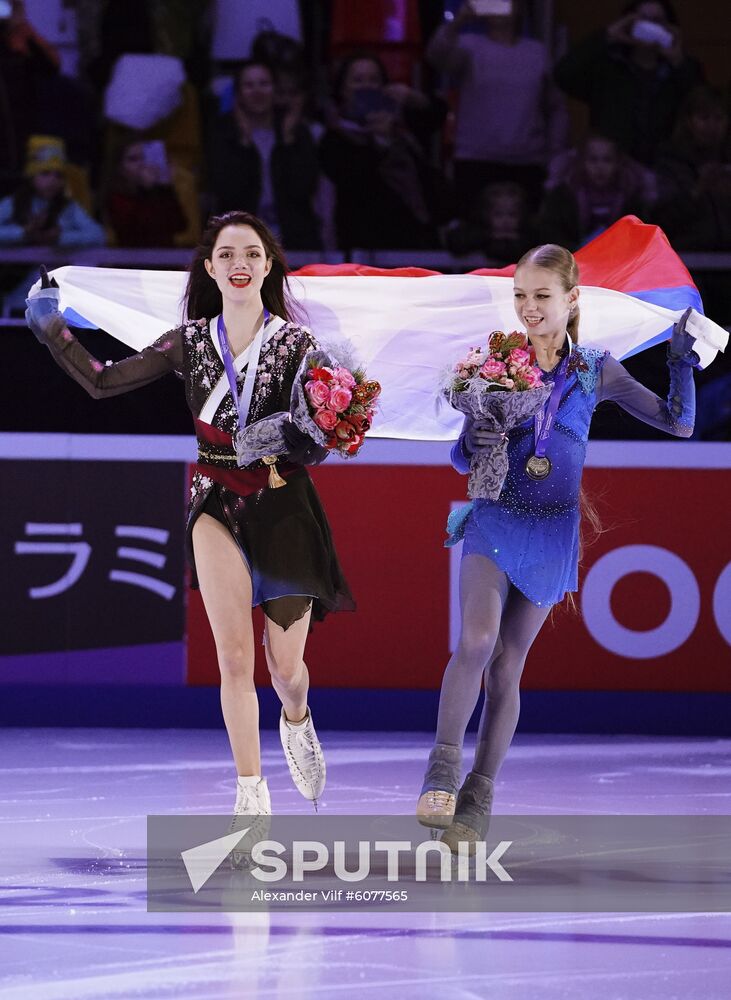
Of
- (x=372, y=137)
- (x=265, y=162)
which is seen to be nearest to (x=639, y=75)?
(x=372, y=137)

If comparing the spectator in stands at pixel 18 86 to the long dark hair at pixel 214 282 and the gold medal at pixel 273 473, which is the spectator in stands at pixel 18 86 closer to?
the long dark hair at pixel 214 282

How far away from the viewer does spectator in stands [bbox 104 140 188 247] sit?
9195 mm

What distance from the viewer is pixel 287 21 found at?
993cm

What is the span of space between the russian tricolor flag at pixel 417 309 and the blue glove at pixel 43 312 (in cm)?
72

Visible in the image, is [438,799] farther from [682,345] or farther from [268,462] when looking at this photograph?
[682,345]

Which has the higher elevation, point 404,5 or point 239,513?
point 404,5

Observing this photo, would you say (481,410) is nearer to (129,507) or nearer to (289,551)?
(289,551)

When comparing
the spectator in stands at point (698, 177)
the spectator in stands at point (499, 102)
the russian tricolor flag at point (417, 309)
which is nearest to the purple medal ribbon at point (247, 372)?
the russian tricolor flag at point (417, 309)

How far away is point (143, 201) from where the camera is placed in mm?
9242

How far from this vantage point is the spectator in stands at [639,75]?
9.38 meters

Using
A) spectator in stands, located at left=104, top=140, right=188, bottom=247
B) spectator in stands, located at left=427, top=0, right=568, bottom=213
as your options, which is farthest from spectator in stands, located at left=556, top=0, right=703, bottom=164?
spectator in stands, located at left=104, top=140, right=188, bottom=247

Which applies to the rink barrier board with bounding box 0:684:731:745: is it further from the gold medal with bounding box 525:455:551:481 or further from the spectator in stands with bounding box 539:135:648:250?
the gold medal with bounding box 525:455:551:481

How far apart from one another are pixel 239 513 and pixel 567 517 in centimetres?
95

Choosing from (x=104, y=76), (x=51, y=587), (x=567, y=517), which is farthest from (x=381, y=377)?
(x=104, y=76)
